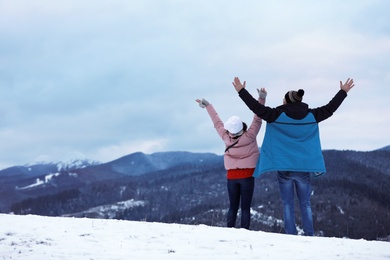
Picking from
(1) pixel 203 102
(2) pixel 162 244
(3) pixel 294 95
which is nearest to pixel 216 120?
(1) pixel 203 102

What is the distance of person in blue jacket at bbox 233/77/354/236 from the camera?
852cm

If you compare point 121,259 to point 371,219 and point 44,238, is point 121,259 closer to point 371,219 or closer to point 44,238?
point 44,238

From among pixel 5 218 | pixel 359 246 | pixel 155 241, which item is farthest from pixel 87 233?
pixel 359 246

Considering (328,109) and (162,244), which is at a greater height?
(328,109)

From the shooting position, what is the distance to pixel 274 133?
348 inches

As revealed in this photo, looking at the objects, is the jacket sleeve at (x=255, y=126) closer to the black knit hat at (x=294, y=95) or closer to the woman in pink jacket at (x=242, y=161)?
the woman in pink jacket at (x=242, y=161)

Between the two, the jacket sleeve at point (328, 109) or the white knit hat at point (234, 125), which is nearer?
the jacket sleeve at point (328, 109)

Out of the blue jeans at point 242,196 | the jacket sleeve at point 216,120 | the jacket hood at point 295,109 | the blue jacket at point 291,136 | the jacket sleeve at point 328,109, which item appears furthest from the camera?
the jacket sleeve at point 216,120

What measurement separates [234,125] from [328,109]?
1836 mm

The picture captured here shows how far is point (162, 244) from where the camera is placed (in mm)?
7121

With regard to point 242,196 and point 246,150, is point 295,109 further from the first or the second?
point 242,196

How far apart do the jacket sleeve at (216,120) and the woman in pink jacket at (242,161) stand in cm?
26

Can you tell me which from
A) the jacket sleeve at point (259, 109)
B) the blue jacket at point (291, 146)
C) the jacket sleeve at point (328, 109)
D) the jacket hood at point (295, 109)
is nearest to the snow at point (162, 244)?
the blue jacket at point (291, 146)

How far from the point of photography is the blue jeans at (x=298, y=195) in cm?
847
